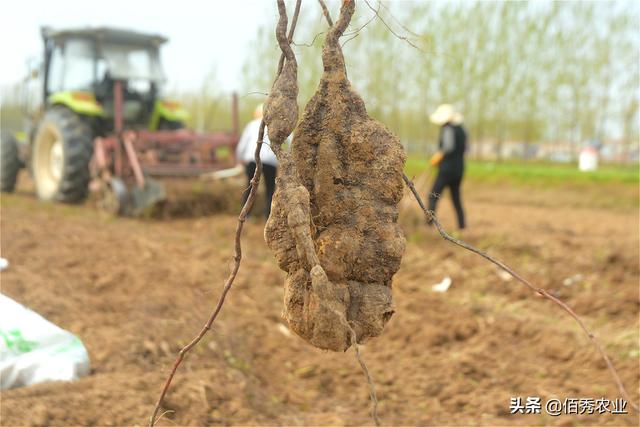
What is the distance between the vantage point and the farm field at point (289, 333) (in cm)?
350

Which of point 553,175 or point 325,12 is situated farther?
point 553,175

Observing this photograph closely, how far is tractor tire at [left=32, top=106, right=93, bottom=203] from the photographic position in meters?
8.85

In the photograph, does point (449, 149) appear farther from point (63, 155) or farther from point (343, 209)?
point (343, 209)

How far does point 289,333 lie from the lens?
505 cm

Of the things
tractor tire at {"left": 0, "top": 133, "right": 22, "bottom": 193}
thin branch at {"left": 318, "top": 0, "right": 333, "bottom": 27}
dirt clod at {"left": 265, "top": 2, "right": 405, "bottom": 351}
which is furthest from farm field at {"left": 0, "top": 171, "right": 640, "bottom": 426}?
tractor tire at {"left": 0, "top": 133, "right": 22, "bottom": 193}

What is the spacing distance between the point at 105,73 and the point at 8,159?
278cm

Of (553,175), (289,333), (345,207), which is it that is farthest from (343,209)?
(553,175)

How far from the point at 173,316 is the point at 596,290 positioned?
3811 millimetres

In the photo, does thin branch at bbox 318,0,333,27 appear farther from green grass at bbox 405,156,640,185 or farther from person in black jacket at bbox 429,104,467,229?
green grass at bbox 405,156,640,185

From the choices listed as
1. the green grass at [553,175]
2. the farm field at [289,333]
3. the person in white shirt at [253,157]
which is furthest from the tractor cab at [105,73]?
the green grass at [553,175]

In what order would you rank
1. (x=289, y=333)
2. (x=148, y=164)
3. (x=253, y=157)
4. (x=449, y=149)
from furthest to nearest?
(x=148, y=164), (x=449, y=149), (x=253, y=157), (x=289, y=333)

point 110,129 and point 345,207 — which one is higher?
point 345,207

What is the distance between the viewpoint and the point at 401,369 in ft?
15.0

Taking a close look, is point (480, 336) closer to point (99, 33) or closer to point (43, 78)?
point (99, 33)
